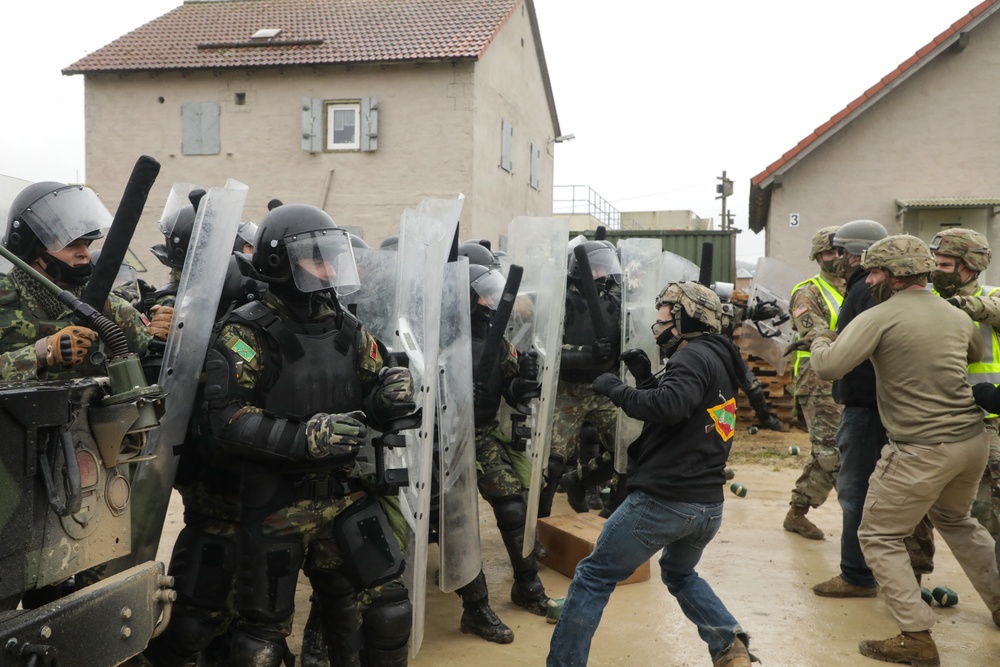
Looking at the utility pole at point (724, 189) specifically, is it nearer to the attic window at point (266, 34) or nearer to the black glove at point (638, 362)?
the attic window at point (266, 34)

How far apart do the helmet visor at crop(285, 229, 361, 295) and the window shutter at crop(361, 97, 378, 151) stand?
14557 millimetres

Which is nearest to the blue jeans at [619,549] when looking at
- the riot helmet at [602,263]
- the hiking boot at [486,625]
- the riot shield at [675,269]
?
the hiking boot at [486,625]

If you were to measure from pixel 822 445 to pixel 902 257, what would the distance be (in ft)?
6.76

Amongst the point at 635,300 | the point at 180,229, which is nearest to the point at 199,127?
the point at 635,300

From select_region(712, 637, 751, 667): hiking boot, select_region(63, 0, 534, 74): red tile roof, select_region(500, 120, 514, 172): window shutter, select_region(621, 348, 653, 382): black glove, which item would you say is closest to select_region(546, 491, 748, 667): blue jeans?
select_region(712, 637, 751, 667): hiking boot

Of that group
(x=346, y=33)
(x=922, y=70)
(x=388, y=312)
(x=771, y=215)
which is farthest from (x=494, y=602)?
(x=346, y=33)

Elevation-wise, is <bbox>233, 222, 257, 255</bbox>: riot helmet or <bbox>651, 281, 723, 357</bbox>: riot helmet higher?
<bbox>233, 222, 257, 255</bbox>: riot helmet

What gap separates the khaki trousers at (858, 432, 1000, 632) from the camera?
150 inches

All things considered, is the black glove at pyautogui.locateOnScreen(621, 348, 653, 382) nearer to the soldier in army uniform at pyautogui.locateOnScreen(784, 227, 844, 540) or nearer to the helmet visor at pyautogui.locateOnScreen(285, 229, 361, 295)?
the helmet visor at pyautogui.locateOnScreen(285, 229, 361, 295)

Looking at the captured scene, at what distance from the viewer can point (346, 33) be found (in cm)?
1831

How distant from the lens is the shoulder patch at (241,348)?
2.95m

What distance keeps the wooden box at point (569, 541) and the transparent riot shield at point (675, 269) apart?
200 cm

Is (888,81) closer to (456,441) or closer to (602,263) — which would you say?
(602,263)

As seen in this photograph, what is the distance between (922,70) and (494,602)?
42.1 ft
